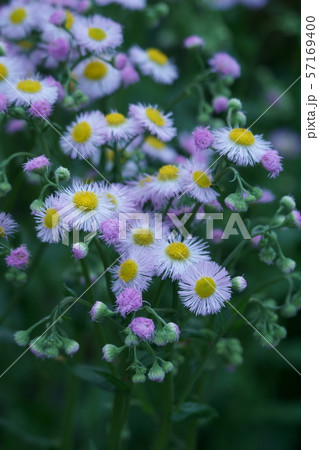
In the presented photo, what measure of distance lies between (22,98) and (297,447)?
1.54 m

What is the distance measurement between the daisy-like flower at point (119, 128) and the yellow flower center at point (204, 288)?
40cm

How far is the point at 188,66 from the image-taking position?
2.65m

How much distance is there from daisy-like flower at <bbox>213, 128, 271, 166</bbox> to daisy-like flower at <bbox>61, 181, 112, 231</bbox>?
0.86 feet

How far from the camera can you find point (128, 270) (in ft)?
3.91

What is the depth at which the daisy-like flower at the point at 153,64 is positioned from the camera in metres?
1.79

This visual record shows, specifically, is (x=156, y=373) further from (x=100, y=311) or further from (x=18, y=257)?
(x=18, y=257)

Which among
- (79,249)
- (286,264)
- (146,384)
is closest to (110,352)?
(79,249)

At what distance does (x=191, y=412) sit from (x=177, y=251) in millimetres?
399

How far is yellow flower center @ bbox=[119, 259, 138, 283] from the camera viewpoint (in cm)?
119

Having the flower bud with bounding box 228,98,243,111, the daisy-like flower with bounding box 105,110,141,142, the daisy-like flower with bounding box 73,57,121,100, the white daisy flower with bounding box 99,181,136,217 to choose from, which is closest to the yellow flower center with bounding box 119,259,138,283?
the white daisy flower with bounding box 99,181,136,217

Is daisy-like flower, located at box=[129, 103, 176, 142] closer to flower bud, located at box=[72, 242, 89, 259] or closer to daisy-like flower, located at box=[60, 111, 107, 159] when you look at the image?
daisy-like flower, located at box=[60, 111, 107, 159]

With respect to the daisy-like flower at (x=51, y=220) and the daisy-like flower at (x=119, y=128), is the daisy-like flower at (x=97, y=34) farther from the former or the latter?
the daisy-like flower at (x=51, y=220)

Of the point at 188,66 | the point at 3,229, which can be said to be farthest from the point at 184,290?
the point at 188,66
